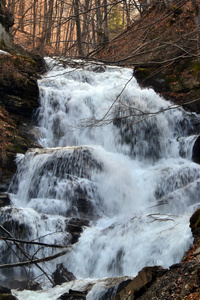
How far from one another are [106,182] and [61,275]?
3344 mm

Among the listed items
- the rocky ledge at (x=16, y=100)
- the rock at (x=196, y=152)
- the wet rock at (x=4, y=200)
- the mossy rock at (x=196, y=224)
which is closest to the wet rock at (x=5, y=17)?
the rocky ledge at (x=16, y=100)

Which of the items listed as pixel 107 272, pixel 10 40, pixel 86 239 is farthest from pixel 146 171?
pixel 10 40

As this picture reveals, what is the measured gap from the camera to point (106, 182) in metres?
9.02

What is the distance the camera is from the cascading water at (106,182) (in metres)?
6.23

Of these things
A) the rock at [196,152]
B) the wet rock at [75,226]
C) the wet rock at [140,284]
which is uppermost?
the rock at [196,152]

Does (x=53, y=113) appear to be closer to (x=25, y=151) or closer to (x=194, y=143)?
(x=25, y=151)

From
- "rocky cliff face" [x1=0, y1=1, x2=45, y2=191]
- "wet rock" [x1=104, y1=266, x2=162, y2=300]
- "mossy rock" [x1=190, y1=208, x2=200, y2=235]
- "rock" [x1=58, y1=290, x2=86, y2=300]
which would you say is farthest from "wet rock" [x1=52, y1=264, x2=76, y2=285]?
"rocky cliff face" [x1=0, y1=1, x2=45, y2=191]

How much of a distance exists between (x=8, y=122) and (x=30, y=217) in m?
4.68

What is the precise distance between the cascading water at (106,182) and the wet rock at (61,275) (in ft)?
0.47

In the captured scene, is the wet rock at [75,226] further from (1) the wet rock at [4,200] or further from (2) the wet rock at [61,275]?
(1) the wet rock at [4,200]

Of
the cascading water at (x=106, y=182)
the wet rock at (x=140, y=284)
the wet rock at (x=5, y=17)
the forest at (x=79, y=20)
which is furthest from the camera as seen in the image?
the wet rock at (x=5, y=17)

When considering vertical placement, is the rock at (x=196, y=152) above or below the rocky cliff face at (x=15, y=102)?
below

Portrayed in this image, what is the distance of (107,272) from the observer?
20.3 ft

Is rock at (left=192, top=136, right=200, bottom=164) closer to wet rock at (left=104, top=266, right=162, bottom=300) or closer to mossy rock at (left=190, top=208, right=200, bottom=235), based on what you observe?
mossy rock at (left=190, top=208, right=200, bottom=235)
